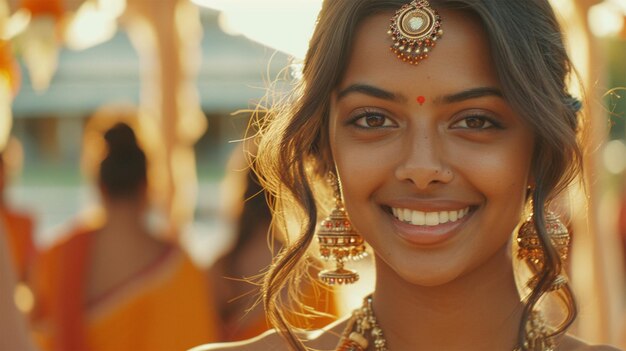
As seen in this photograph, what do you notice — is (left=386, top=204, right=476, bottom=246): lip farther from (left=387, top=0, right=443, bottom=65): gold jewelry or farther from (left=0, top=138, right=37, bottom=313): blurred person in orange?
(left=0, top=138, right=37, bottom=313): blurred person in orange

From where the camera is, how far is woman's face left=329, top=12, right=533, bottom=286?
6.43 ft

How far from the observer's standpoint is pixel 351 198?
2.06 meters

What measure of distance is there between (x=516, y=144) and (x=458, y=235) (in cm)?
19

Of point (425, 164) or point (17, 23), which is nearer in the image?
point (425, 164)

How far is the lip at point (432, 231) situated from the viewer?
1.98m

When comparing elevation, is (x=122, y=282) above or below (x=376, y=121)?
below

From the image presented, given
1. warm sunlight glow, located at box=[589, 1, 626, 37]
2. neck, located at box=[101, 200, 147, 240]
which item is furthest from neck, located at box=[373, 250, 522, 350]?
warm sunlight glow, located at box=[589, 1, 626, 37]

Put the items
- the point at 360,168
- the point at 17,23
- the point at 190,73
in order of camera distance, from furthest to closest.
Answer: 1. the point at 190,73
2. the point at 17,23
3. the point at 360,168

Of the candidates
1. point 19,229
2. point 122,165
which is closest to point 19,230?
point 19,229

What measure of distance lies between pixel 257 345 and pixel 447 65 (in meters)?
0.71

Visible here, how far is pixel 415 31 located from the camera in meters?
1.96

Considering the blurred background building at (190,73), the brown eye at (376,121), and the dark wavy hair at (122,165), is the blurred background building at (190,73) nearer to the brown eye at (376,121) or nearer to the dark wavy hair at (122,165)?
the dark wavy hair at (122,165)

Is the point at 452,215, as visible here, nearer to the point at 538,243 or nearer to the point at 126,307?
the point at 538,243

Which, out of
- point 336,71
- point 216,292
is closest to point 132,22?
point 216,292
